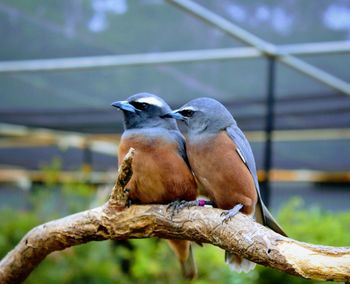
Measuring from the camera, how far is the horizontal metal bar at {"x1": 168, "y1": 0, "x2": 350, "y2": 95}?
356 centimetres

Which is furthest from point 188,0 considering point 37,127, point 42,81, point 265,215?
point 37,127

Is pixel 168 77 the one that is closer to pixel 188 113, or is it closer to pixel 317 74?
pixel 317 74

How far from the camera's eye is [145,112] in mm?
2055

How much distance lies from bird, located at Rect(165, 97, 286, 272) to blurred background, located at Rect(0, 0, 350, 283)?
1280mm

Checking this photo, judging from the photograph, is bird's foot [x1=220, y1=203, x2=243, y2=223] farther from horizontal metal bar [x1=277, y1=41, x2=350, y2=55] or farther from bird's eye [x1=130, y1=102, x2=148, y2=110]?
horizontal metal bar [x1=277, y1=41, x2=350, y2=55]

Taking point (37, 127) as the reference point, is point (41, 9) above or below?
above

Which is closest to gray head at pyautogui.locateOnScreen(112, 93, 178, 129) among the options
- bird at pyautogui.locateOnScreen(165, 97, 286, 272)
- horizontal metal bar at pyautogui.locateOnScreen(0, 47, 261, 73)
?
bird at pyautogui.locateOnScreen(165, 97, 286, 272)

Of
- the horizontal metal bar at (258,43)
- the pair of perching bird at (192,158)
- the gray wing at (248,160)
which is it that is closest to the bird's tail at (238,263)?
the pair of perching bird at (192,158)

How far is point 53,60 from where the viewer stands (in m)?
4.31

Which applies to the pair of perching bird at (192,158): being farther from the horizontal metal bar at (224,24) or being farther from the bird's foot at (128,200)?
the horizontal metal bar at (224,24)

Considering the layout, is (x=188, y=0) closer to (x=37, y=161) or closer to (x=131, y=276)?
(x=131, y=276)

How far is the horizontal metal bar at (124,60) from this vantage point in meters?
3.94

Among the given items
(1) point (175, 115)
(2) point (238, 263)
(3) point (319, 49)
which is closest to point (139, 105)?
(1) point (175, 115)

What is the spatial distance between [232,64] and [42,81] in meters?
1.29
